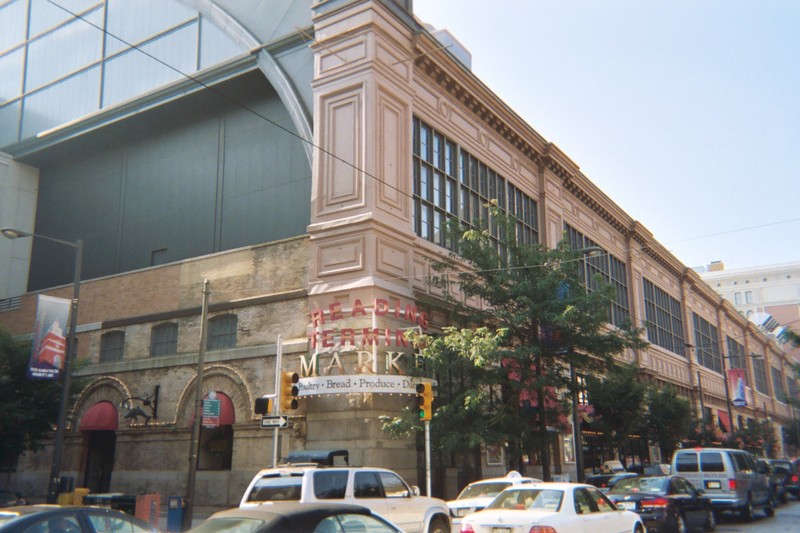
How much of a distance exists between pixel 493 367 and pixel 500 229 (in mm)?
10775

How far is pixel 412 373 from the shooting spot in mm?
22703

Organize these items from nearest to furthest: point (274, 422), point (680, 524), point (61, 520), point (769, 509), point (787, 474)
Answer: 1. point (61, 520)
2. point (680, 524)
3. point (274, 422)
4. point (769, 509)
5. point (787, 474)

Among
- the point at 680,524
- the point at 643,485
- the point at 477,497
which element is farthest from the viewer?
the point at 643,485

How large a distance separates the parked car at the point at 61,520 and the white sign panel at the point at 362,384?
37.2 feet

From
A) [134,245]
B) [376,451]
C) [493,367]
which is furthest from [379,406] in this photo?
[134,245]

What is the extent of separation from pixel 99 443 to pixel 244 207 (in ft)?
36.5

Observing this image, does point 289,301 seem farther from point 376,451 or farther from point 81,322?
point 81,322

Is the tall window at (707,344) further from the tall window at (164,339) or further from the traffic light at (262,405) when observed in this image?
the traffic light at (262,405)

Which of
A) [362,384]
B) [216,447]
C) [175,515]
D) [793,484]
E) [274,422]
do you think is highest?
[362,384]

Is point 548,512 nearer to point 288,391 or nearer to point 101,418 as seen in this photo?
point 288,391

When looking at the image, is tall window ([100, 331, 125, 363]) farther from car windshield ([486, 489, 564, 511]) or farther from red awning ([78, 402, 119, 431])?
car windshield ([486, 489, 564, 511])

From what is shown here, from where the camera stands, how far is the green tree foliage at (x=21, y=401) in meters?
25.3

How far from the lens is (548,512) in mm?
11969

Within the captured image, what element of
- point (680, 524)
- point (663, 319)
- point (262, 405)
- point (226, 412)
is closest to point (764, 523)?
point (680, 524)
